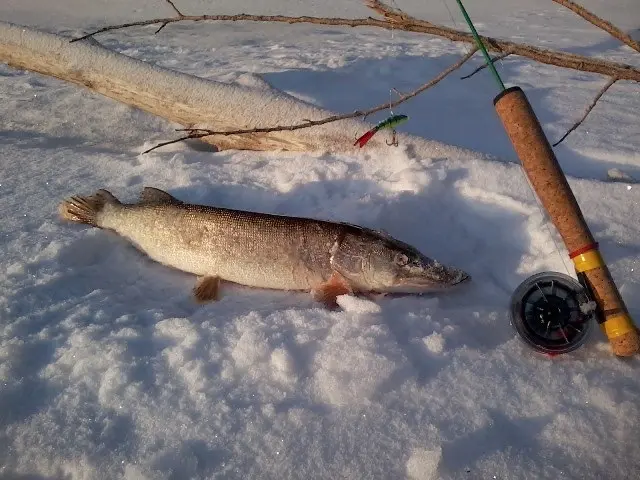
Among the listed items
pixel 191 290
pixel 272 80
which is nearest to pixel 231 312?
pixel 191 290

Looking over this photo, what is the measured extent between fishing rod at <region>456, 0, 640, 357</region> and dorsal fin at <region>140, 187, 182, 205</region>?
168 cm

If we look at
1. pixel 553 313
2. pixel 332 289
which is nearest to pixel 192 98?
pixel 332 289

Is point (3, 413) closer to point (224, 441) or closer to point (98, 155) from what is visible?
point (224, 441)

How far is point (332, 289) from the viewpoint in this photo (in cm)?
237

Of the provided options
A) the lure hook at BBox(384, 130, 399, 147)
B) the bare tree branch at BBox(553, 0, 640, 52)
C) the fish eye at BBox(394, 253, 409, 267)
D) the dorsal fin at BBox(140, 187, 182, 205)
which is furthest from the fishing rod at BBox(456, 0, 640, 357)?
the dorsal fin at BBox(140, 187, 182, 205)

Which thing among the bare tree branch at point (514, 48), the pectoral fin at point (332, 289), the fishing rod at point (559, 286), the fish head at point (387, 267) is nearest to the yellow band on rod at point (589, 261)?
the fishing rod at point (559, 286)

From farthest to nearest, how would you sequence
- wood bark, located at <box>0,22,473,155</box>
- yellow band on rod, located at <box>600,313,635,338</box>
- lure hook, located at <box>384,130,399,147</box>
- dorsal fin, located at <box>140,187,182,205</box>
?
wood bark, located at <box>0,22,473,155</box>
lure hook, located at <box>384,130,399,147</box>
dorsal fin, located at <box>140,187,182,205</box>
yellow band on rod, located at <box>600,313,635,338</box>

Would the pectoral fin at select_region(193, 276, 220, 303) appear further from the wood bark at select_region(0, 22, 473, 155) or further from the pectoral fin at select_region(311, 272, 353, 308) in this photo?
the wood bark at select_region(0, 22, 473, 155)

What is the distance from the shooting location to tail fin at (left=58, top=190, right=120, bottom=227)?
8.73ft

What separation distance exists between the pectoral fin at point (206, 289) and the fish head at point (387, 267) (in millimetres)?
584

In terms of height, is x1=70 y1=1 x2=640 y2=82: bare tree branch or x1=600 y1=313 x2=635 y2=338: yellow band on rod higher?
x1=70 y1=1 x2=640 y2=82: bare tree branch

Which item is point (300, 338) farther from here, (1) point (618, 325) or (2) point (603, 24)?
(2) point (603, 24)

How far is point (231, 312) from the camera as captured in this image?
2.19 meters

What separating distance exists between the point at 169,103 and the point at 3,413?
96.6 inches
